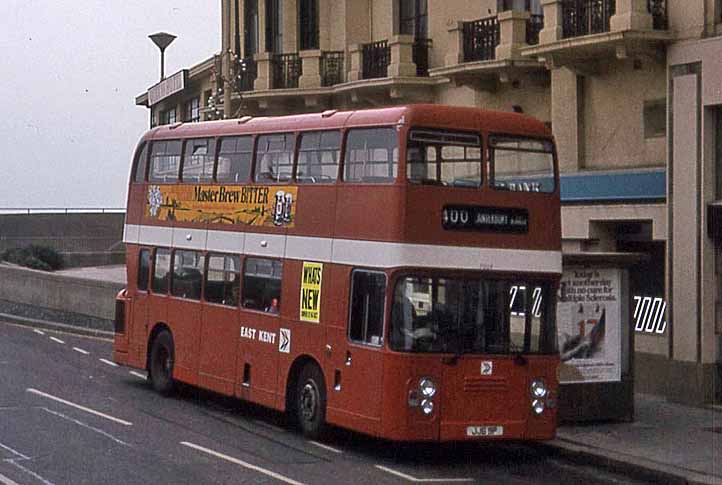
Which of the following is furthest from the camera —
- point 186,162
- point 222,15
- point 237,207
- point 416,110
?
point 222,15

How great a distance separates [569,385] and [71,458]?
7.04 meters

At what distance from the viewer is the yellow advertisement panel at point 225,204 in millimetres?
18117

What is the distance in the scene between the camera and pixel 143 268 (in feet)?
73.7

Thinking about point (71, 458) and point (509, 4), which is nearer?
point (71, 458)

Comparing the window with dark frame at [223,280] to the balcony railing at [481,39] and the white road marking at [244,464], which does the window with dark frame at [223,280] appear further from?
the balcony railing at [481,39]

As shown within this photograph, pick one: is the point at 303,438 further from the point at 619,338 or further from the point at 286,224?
the point at 619,338

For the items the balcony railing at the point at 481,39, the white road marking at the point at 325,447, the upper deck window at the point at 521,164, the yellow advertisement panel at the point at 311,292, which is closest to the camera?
the upper deck window at the point at 521,164

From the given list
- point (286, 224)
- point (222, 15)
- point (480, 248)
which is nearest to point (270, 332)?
point (286, 224)

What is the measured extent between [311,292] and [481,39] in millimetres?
9660

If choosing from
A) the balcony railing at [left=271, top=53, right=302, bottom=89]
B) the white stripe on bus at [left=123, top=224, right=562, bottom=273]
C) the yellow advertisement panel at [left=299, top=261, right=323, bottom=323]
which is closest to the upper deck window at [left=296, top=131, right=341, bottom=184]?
the white stripe on bus at [left=123, top=224, right=562, bottom=273]

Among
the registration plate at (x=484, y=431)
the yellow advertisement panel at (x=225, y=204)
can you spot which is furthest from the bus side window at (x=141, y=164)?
the registration plate at (x=484, y=431)

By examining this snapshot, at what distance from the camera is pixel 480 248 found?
15680mm

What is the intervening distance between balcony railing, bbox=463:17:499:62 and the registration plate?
1078 cm

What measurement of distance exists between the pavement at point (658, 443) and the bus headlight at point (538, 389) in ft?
2.99
